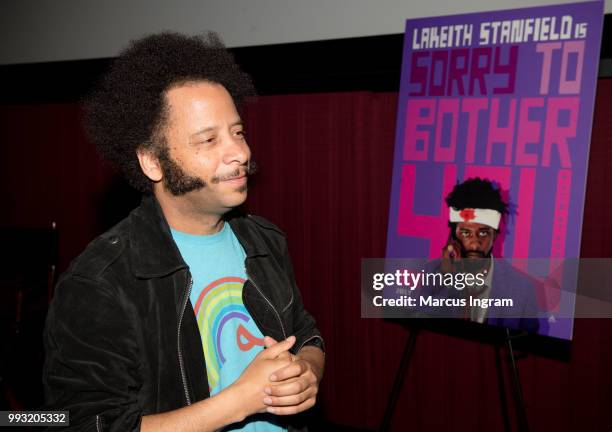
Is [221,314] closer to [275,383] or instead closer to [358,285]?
[275,383]

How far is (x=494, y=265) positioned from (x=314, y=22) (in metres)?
1.60

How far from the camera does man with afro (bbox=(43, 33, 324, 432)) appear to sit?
1118 millimetres

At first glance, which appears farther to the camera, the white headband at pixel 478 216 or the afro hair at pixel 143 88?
the white headband at pixel 478 216

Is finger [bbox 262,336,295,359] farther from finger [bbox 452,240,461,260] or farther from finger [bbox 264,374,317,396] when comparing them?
finger [bbox 452,240,461,260]

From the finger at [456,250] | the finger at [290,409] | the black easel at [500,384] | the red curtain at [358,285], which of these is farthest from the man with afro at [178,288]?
the red curtain at [358,285]

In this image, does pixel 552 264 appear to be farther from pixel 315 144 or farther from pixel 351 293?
pixel 315 144

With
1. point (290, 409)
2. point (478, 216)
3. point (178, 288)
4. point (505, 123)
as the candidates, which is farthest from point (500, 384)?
point (178, 288)

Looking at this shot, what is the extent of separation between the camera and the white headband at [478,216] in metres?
2.14

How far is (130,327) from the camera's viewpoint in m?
1.19

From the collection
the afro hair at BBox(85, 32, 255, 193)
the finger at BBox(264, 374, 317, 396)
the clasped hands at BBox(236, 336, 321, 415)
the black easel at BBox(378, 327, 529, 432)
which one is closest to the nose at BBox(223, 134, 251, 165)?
the afro hair at BBox(85, 32, 255, 193)

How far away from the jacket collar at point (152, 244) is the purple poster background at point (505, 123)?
3.57 ft

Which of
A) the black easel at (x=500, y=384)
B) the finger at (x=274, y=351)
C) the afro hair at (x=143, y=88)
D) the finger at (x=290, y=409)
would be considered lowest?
the black easel at (x=500, y=384)

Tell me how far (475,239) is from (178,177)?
132 cm

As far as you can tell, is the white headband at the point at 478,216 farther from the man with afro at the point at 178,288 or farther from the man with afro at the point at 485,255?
the man with afro at the point at 178,288
